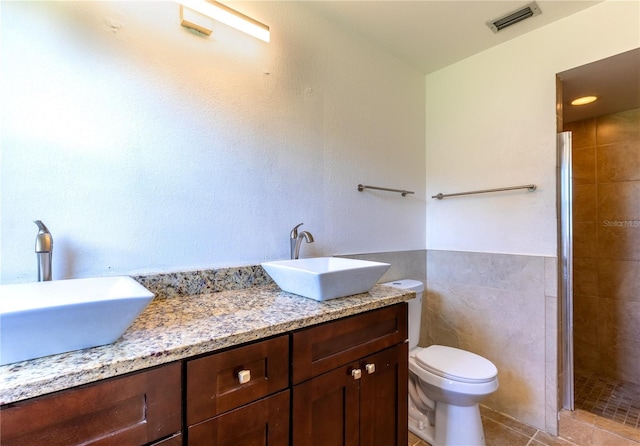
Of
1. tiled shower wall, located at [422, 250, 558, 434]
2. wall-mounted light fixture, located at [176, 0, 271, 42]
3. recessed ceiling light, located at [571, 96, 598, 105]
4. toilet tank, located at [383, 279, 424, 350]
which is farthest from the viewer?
recessed ceiling light, located at [571, 96, 598, 105]

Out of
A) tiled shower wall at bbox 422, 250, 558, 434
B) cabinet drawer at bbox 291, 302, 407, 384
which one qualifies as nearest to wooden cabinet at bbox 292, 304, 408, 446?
cabinet drawer at bbox 291, 302, 407, 384

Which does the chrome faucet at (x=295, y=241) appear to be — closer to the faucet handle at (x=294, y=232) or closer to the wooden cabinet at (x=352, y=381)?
the faucet handle at (x=294, y=232)

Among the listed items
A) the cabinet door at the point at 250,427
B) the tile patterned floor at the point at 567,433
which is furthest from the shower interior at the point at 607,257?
the cabinet door at the point at 250,427

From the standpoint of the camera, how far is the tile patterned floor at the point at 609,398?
185 centimetres

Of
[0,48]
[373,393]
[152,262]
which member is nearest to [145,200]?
[152,262]

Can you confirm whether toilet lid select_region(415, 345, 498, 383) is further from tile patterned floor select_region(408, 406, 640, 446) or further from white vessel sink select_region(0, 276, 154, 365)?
white vessel sink select_region(0, 276, 154, 365)

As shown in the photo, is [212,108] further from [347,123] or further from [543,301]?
[543,301]

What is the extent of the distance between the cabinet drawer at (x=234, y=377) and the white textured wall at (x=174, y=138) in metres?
0.57

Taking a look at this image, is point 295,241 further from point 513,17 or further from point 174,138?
point 513,17

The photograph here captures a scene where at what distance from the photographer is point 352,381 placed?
102 centimetres

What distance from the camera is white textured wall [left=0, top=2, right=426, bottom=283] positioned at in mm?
956

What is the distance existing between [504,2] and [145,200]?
75.2 inches

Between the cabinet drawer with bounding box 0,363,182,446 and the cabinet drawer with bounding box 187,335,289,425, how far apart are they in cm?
4

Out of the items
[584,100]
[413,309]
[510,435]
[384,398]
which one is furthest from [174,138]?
[584,100]
